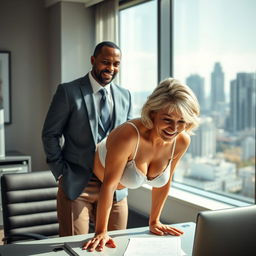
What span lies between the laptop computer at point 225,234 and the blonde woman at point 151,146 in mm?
491

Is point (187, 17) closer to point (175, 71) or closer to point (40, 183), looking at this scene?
point (175, 71)

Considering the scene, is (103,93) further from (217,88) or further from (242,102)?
(217,88)

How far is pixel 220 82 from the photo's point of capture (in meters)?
4.70

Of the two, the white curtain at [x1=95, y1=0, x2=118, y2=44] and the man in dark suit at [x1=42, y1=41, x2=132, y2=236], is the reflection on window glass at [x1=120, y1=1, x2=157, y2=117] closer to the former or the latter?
the white curtain at [x1=95, y1=0, x2=118, y2=44]

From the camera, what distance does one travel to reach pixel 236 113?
481cm

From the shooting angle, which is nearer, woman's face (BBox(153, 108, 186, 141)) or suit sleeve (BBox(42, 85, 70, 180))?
woman's face (BBox(153, 108, 186, 141))

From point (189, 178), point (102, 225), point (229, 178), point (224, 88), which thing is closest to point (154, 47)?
point (224, 88)

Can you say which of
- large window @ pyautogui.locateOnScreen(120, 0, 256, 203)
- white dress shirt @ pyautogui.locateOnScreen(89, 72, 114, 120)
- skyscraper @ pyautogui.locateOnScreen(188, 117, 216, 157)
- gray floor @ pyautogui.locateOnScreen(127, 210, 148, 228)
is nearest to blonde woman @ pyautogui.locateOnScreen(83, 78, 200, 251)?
white dress shirt @ pyautogui.locateOnScreen(89, 72, 114, 120)

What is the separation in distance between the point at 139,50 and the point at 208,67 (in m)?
→ 0.70

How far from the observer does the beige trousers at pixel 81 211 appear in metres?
2.52

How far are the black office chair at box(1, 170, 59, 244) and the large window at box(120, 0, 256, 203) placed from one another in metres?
1.54

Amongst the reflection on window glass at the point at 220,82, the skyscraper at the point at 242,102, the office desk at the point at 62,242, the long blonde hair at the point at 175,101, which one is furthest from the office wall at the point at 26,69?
the long blonde hair at the point at 175,101

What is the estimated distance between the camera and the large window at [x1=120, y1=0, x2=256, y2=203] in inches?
170

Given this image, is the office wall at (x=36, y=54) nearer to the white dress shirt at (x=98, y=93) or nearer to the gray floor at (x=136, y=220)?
the gray floor at (x=136, y=220)
